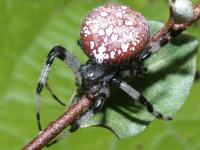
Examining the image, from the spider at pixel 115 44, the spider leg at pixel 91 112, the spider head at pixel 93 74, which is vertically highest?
the spider at pixel 115 44

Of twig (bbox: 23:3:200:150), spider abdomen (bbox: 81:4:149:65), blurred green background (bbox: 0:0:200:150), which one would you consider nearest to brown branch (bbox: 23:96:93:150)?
twig (bbox: 23:3:200:150)

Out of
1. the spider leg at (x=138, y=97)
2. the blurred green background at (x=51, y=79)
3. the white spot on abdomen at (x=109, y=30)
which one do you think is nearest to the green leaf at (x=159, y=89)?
the spider leg at (x=138, y=97)

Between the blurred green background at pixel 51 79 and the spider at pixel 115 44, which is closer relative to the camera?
the spider at pixel 115 44

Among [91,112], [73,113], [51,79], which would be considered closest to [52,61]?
[91,112]

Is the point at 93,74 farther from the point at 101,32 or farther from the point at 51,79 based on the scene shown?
the point at 51,79

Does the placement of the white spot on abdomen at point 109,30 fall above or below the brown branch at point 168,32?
below

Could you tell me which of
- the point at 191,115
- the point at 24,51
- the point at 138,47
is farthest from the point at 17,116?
the point at 138,47

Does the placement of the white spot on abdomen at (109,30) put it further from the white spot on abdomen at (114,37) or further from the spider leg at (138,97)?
the spider leg at (138,97)
